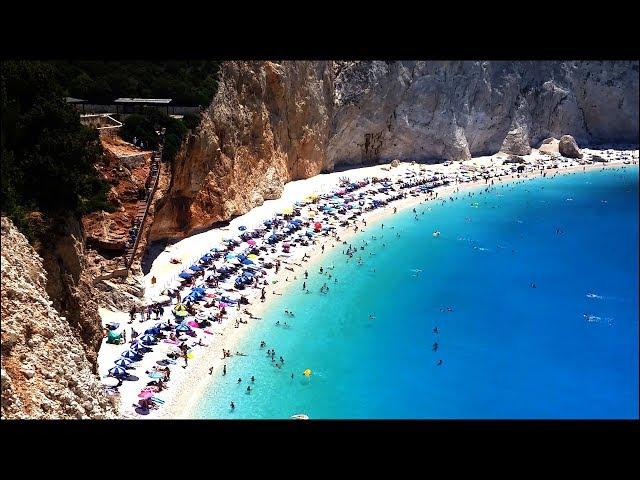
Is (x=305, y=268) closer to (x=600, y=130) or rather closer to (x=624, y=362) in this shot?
(x=624, y=362)

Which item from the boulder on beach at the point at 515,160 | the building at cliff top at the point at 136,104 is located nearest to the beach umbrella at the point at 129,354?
the building at cliff top at the point at 136,104

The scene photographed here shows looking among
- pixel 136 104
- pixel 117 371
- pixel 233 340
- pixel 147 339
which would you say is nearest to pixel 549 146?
pixel 136 104

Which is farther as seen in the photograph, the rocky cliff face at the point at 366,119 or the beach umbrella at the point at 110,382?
the rocky cliff face at the point at 366,119

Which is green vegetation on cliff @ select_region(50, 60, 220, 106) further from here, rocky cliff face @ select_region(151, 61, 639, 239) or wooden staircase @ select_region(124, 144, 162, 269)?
wooden staircase @ select_region(124, 144, 162, 269)

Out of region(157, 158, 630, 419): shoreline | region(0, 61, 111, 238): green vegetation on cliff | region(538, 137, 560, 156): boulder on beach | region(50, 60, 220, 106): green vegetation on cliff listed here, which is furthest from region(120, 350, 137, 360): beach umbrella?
region(538, 137, 560, 156): boulder on beach

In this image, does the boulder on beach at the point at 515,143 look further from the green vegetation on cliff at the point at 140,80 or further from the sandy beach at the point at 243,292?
the green vegetation on cliff at the point at 140,80
